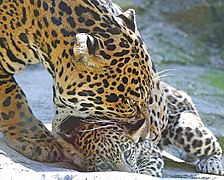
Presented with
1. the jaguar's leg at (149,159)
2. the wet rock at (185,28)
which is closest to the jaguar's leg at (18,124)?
the jaguar's leg at (149,159)

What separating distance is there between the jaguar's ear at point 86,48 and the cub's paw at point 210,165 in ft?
7.83

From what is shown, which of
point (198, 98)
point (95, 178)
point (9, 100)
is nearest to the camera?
point (95, 178)

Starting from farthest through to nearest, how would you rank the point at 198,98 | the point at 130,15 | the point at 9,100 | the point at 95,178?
1. the point at 198,98
2. the point at 9,100
3. the point at 130,15
4. the point at 95,178

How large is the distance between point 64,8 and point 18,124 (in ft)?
4.52

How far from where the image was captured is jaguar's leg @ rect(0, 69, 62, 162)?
7570 mm

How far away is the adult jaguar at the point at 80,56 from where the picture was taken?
6.82 metres

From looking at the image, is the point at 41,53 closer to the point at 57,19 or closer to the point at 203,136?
the point at 57,19

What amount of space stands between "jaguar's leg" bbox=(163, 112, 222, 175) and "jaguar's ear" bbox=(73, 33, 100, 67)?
86.9 inches

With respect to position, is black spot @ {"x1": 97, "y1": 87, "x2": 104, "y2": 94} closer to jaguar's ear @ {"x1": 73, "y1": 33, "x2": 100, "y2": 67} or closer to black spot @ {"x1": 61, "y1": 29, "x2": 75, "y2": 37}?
jaguar's ear @ {"x1": 73, "y1": 33, "x2": 100, "y2": 67}

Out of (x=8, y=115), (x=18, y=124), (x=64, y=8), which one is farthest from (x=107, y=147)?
(x=64, y=8)

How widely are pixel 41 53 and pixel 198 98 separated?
16.4 ft

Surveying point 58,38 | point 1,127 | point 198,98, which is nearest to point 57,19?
point 58,38

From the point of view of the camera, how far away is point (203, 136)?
864 cm

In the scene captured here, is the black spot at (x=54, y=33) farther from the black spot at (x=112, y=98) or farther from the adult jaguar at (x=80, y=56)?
the black spot at (x=112, y=98)
